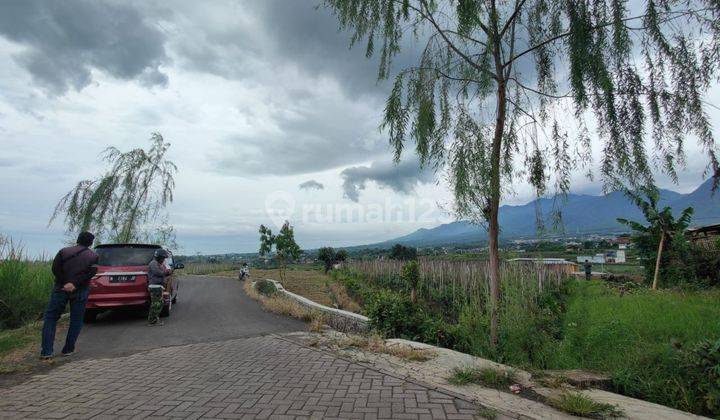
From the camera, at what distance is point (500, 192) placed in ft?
19.1

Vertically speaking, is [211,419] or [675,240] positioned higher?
[675,240]

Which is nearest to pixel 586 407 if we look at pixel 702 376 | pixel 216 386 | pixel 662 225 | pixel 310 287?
pixel 702 376

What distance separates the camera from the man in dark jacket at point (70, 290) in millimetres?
6109

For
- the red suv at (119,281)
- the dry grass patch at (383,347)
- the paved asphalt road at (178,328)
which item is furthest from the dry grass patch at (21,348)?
the dry grass patch at (383,347)

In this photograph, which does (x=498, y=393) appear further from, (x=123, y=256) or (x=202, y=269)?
(x=202, y=269)

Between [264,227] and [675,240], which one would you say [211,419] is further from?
[264,227]

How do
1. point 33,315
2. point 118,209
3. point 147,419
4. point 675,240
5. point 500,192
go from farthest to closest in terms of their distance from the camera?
point 118,209
point 675,240
point 33,315
point 500,192
point 147,419

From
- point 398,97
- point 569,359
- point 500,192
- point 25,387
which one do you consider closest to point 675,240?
point 569,359

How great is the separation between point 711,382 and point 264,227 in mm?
19393

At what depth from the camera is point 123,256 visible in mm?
9250

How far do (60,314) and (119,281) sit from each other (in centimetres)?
274

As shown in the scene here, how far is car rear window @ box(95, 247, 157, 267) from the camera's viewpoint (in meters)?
9.08

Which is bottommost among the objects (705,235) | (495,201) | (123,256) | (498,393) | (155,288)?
(498,393)

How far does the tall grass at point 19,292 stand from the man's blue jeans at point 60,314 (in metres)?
3.65
